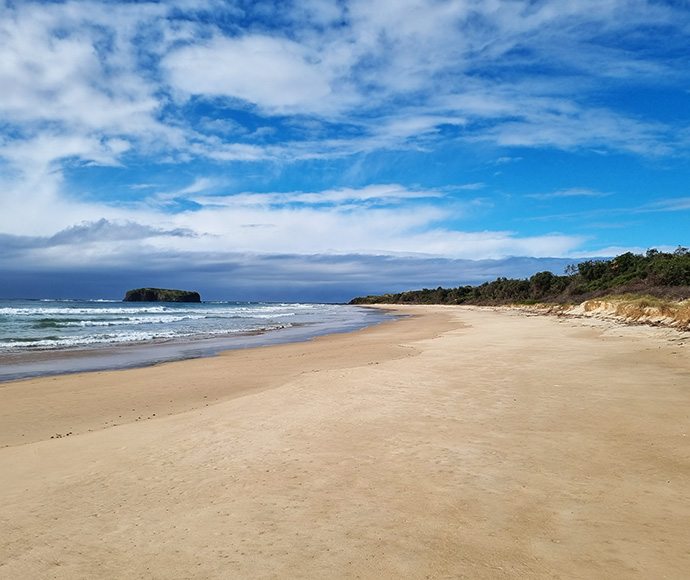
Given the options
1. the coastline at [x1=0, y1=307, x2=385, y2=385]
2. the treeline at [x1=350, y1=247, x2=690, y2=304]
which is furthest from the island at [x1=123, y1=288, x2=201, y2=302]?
the coastline at [x1=0, y1=307, x2=385, y2=385]

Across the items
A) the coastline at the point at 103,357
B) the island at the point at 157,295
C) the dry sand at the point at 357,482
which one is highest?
the island at the point at 157,295

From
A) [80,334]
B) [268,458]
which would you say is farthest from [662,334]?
[80,334]

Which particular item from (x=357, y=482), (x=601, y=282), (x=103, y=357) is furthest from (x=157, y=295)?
(x=357, y=482)

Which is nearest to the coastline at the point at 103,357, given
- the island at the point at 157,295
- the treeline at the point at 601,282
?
the treeline at the point at 601,282

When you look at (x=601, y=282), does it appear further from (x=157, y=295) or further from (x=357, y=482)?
(x=157, y=295)

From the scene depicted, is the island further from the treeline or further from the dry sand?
the dry sand

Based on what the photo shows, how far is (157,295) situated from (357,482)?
185m

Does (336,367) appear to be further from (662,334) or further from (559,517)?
(662,334)

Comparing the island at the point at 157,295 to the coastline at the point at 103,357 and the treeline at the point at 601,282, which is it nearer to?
the treeline at the point at 601,282

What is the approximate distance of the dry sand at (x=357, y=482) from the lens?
3322 millimetres

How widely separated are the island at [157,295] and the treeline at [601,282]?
4524 inches

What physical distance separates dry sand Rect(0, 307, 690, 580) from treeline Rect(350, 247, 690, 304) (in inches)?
1076

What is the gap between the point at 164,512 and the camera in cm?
413

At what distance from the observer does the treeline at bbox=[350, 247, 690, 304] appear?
35.4m
